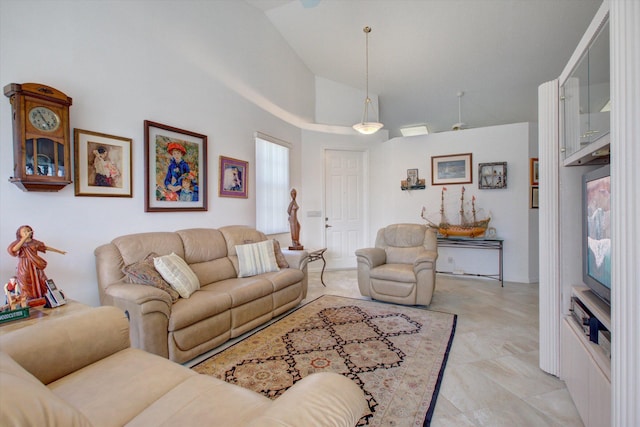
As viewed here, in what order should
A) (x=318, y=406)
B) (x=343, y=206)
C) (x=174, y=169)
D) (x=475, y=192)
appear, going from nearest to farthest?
(x=318, y=406)
(x=174, y=169)
(x=475, y=192)
(x=343, y=206)

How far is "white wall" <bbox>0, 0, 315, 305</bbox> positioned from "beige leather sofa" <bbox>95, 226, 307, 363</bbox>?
A: 0.74ft

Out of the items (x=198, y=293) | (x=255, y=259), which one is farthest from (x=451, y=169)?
(x=198, y=293)

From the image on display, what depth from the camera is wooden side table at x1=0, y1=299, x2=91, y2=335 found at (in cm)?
153

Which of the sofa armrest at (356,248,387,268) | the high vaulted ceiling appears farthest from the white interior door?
the sofa armrest at (356,248,387,268)

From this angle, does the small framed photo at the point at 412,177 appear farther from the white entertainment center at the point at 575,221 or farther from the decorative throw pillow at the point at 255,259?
the white entertainment center at the point at 575,221

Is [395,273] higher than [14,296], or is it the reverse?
[14,296]

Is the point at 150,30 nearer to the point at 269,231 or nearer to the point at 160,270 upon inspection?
the point at 160,270

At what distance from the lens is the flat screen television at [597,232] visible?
1415 mm

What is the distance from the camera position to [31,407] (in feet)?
1.85

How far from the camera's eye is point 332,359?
2271 mm

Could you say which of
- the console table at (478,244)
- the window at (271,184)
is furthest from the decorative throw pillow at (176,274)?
the console table at (478,244)

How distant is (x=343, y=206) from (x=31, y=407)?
5193 mm

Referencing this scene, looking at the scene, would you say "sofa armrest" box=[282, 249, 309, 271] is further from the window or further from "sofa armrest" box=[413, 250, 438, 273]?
"sofa armrest" box=[413, 250, 438, 273]

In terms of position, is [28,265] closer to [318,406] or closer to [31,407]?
[31,407]
